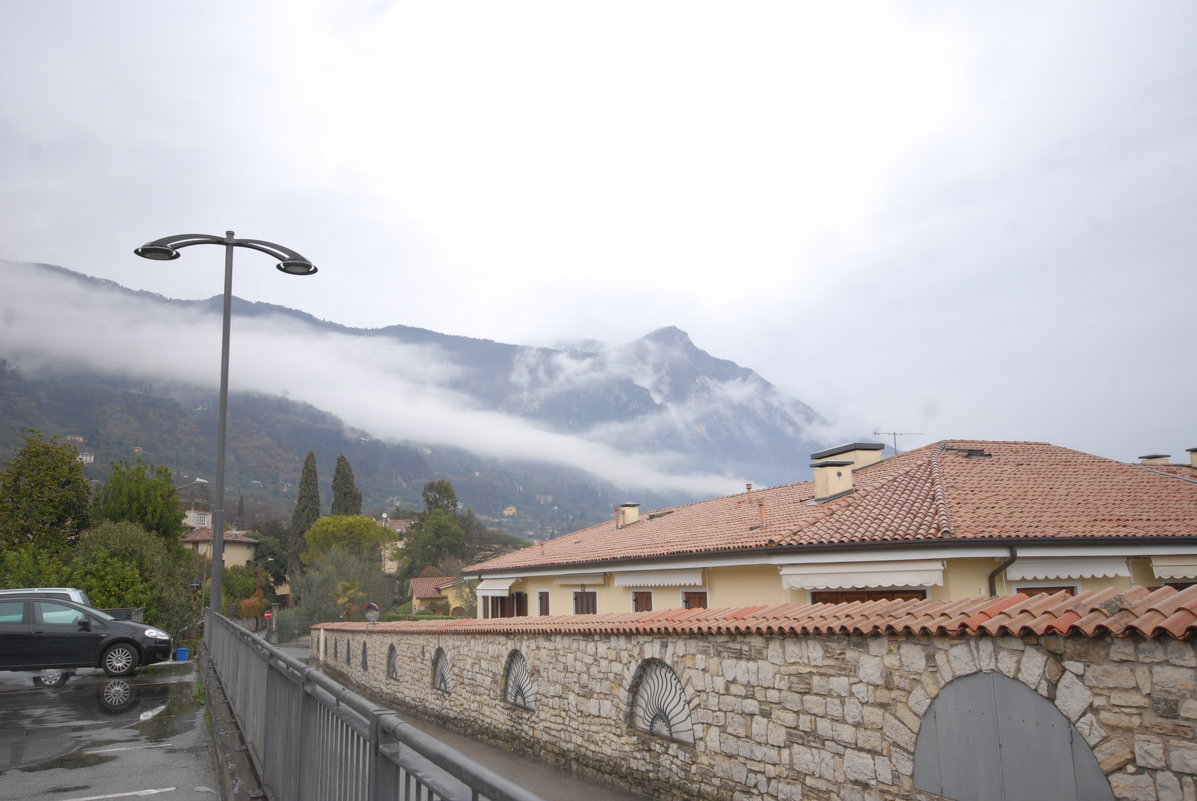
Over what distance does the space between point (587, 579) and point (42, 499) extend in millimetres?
25132

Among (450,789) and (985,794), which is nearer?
(450,789)

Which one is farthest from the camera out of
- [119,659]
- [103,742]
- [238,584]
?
[238,584]

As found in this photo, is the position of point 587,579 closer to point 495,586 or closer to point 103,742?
point 495,586

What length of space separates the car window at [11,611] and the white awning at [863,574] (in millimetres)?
12439

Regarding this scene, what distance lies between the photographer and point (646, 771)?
988cm

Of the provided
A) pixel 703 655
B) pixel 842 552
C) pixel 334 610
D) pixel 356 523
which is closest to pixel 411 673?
pixel 842 552

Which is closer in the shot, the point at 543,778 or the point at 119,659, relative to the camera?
the point at 543,778

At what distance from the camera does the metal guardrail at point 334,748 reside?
234 centimetres

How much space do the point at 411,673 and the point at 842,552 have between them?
37.7ft

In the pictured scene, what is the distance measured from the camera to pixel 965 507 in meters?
15.1

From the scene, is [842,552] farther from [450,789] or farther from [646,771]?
[450,789]

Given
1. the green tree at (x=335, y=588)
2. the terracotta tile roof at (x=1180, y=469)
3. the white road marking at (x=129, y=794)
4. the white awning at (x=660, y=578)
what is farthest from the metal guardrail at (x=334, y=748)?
the green tree at (x=335, y=588)

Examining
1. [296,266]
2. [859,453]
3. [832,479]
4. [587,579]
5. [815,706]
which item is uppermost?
[296,266]

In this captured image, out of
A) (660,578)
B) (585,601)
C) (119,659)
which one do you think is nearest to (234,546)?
(585,601)
